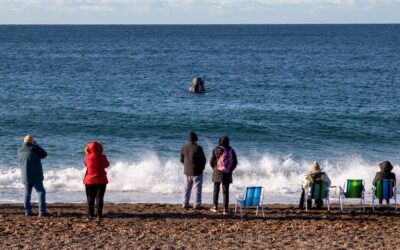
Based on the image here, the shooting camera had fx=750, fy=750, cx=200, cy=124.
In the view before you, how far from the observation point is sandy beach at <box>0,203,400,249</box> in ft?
35.6

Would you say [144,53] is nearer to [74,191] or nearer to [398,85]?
[398,85]

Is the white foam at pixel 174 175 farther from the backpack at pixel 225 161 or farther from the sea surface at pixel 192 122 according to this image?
the backpack at pixel 225 161

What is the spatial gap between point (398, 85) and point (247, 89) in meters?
10.5

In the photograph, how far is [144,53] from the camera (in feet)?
310

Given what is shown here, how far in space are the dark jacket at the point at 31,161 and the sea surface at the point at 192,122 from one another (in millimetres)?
4145

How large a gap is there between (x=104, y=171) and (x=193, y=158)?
1791mm

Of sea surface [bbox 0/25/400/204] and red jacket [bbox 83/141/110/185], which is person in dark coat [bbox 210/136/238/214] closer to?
red jacket [bbox 83/141/110/185]

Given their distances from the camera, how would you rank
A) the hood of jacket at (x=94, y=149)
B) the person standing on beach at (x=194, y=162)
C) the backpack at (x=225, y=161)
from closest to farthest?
the hood of jacket at (x=94, y=149) < the backpack at (x=225, y=161) < the person standing on beach at (x=194, y=162)

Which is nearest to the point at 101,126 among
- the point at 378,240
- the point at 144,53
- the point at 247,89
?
the point at 247,89

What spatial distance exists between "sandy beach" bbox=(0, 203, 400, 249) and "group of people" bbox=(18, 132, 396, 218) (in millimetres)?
319

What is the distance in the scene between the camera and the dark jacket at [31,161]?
40.9 ft

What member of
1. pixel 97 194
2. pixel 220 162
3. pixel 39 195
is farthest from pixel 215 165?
pixel 39 195

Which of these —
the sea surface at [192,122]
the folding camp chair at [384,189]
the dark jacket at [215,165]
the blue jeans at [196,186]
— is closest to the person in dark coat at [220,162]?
the dark jacket at [215,165]

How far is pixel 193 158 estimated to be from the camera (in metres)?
13.5
